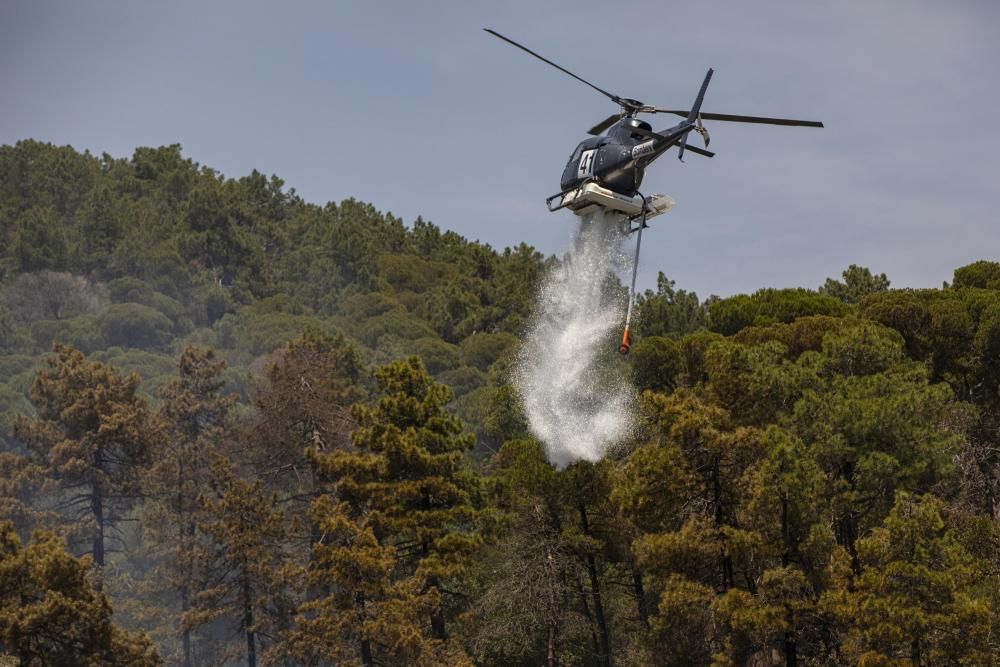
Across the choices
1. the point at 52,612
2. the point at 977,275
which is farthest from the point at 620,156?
the point at 977,275

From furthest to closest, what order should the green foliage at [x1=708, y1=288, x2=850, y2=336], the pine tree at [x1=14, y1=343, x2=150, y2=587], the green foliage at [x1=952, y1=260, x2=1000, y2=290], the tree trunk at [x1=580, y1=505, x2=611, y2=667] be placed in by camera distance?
the pine tree at [x1=14, y1=343, x2=150, y2=587] < the green foliage at [x1=952, y1=260, x2=1000, y2=290] < the green foliage at [x1=708, y1=288, x2=850, y2=336] < the tree trunk at [x1=580, y1=505, x2=611, y2=667]

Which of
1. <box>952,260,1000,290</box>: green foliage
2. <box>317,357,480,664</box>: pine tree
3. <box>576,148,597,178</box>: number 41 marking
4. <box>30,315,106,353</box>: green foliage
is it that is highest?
<box>30,315,106,353</box>: green foliage

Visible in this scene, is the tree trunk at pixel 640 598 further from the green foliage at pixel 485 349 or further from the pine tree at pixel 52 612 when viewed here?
the green foliage at pixel 485 349

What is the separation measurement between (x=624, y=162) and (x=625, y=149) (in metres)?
0.30

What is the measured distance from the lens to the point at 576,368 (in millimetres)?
42281

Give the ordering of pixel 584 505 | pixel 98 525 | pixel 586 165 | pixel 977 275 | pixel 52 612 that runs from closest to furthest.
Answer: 1. pixel 586 165
2. pixel 52 612
3. pixel 584 505
4. pixel 977 275
5. pixel 98 525

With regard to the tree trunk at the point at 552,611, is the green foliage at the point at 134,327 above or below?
above

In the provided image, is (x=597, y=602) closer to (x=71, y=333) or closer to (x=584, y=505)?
(x=584, y=505)

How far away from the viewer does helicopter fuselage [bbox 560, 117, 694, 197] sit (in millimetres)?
31547

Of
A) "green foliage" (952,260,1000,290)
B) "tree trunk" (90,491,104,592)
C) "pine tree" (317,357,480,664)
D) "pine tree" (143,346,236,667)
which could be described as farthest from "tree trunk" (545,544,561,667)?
"tree trunk" (90,491,104,592)

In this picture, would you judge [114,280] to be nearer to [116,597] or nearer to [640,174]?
[116,597]

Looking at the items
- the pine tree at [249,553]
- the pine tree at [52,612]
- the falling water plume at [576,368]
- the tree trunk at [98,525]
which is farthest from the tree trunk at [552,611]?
the tree trunk at [98,525]

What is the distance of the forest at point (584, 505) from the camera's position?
31094mm

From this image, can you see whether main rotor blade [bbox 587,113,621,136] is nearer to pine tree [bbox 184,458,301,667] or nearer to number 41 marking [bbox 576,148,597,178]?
number 41 marking [bbox 576,148,597,178]
